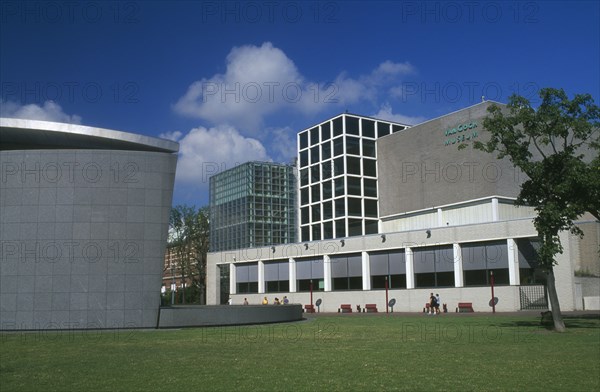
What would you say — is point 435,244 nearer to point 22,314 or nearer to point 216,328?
point 216,328

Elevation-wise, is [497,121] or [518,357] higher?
[497,121]

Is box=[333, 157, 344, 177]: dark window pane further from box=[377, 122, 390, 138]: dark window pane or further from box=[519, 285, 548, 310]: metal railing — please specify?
box=[519, 285, 548, 310]: metal railing

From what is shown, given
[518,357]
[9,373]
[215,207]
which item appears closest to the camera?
[9,373]

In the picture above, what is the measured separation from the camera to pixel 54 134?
2862 cm

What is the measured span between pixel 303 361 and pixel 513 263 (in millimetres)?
34631

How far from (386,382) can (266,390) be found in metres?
2.52

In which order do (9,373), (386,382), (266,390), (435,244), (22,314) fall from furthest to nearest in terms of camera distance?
(435,244) < (22,314) < (9,373) < (386,382) < (266,390)

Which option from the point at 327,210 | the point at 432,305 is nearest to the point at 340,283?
the point at 432,305

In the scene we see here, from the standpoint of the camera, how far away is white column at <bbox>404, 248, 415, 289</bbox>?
53.1 meters

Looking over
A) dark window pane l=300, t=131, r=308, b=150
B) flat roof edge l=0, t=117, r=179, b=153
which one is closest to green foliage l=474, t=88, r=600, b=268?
flat roof edge l=0, t=117, r=179, b=153

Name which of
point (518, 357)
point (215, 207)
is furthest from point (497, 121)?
point (215, 207)

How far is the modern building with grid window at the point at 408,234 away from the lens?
46.8 meters

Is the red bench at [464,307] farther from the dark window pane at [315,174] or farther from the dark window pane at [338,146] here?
the dark window pane at [315,174]

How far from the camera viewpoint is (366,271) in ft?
189
